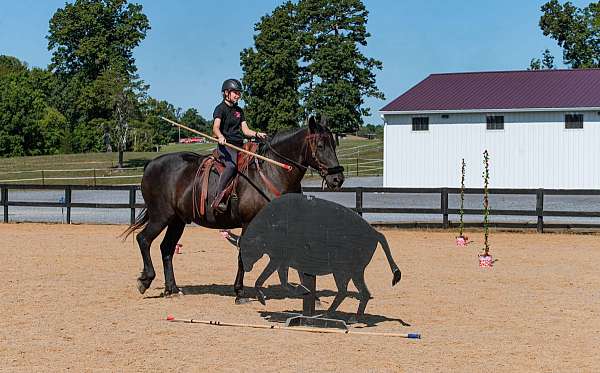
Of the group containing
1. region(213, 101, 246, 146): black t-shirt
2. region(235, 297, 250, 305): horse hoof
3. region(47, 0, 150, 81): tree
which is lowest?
region(235, 297, 250, 305): horse hoof

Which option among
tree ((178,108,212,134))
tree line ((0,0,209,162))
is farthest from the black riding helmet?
tree ((178,108,212,134))

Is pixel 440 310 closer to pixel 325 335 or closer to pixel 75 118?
pixel 325 335

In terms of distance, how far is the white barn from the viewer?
1580 inches

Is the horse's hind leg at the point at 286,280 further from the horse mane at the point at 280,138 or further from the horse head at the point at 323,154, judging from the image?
the horse mane at the point at 280,138

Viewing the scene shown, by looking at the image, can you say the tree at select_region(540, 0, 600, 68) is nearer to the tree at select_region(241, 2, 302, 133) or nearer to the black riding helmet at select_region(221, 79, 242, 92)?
the tree at select_region(241, 2, 302, 133)

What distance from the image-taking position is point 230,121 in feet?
37.2

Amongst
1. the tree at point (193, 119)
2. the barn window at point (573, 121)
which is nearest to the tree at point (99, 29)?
the barn window at point (573, 121)

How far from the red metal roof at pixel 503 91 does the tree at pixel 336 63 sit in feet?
79.5

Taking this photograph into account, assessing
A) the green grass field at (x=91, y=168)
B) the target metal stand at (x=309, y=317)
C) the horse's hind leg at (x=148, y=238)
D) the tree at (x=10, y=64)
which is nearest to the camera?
the target metal stand at (x=309, y=317)

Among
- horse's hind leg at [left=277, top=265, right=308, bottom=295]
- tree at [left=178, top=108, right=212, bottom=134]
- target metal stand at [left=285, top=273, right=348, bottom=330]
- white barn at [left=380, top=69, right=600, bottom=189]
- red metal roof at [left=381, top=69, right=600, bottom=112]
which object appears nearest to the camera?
target metal stand at [left=285, top=273, right=348, bottom=330]

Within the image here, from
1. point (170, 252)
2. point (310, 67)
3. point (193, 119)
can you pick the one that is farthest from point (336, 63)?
point (193, 119)

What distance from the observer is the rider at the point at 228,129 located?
11219 mm

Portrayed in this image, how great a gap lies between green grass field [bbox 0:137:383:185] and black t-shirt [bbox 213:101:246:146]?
40.2 meters

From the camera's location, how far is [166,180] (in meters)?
12.0
